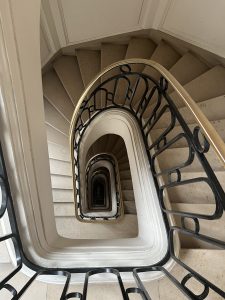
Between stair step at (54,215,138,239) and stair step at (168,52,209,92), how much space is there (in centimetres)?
255

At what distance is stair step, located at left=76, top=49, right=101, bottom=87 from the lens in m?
4.37

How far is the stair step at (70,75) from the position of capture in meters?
4.39

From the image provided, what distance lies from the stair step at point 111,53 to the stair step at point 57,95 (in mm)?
912

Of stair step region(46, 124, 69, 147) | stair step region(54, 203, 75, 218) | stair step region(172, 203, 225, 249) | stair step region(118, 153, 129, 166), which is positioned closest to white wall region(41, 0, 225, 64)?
stair step region(46, 124, 69, 147)

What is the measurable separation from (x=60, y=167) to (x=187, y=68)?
300 centimetres

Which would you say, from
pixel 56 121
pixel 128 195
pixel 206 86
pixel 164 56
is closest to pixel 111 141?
pixel 128 195

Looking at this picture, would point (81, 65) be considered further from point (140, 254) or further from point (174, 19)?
point (140, 254)

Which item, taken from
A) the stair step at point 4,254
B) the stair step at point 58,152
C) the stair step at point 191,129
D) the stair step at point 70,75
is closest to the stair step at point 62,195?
the stair step at point 58,152

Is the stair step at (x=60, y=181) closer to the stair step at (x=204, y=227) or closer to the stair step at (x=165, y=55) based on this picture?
the stair step at (x=165, y=55)

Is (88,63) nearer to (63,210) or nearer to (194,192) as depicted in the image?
(63,210)

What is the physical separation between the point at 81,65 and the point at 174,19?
1.76 metres

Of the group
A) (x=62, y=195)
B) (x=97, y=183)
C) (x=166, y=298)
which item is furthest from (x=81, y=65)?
(x=97, y=183)

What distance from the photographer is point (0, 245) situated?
1689mm

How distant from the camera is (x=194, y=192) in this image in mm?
2572
